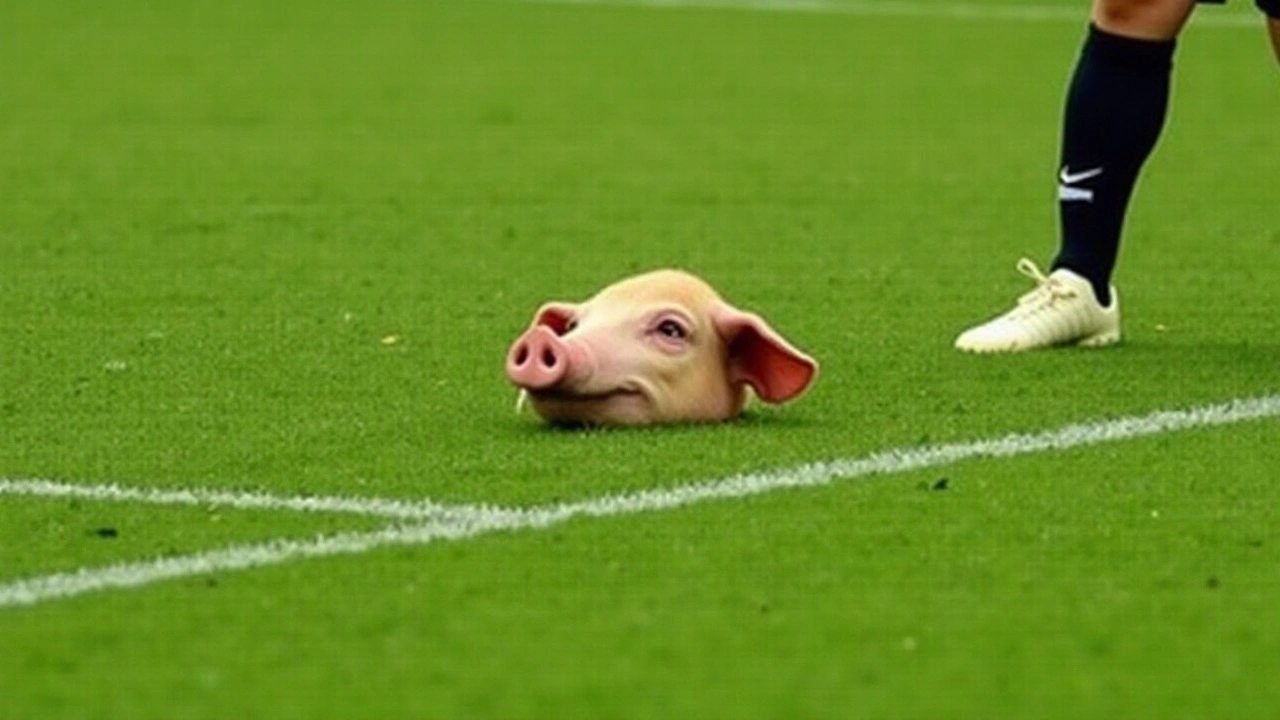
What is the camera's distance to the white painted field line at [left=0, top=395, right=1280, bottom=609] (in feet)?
18.9

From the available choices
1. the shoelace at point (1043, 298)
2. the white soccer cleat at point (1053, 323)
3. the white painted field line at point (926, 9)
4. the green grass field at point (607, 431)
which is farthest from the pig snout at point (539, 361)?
the white painted field line at point (926, 9)

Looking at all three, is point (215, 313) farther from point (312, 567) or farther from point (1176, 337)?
point (312, 567)

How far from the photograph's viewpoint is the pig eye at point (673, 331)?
705cm

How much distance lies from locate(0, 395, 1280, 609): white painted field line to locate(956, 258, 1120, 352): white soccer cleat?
836mm

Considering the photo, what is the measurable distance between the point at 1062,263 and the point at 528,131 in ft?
18.3

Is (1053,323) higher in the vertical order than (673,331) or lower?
lower

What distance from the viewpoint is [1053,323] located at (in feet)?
27.1

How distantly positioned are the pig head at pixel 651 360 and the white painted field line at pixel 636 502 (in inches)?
14.6

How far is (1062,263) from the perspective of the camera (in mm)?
8414

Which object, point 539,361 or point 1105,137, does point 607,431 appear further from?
point 1105,137

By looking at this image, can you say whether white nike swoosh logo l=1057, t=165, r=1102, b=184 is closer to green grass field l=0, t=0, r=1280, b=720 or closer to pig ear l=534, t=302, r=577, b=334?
green grass field l=0, t=0, r=1280, b=720

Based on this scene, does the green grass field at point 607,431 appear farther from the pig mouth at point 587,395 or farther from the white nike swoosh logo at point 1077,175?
the white nike swoosh logo at point 1077,175

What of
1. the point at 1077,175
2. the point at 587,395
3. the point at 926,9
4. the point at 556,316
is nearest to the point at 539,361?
the point at 587,395

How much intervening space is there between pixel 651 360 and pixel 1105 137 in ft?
5.67
